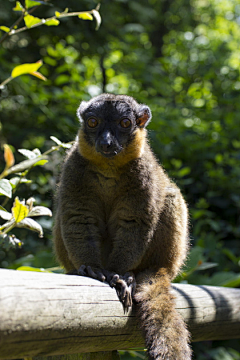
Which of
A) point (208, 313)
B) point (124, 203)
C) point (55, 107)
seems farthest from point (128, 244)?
point (55, 107)

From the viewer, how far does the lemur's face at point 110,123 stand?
336 centimetres

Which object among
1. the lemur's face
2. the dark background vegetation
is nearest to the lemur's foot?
the lemur's face

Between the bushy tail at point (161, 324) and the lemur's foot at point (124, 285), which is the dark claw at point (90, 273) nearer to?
the lemur's foot at point (124, 285)

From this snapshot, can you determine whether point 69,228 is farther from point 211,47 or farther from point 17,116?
point 211,47

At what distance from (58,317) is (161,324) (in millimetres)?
864

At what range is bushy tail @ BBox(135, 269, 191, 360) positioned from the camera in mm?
2375

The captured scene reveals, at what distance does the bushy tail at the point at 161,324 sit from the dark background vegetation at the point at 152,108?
4.92 feet

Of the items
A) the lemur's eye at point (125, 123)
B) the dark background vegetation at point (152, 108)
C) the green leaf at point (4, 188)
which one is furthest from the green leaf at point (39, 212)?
the dark background vegetation at point (152, 108)

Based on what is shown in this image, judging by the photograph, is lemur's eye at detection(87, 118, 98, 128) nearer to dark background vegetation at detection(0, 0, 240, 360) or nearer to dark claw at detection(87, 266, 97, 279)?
dark claw at detection(87, 266, 97, 279)

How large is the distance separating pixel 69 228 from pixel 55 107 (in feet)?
10.4

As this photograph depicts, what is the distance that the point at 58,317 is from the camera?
195 cm

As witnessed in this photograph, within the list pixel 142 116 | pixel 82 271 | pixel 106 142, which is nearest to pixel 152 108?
pixel 142 116

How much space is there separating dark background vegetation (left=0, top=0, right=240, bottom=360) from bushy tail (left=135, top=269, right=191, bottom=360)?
1499 millimetres

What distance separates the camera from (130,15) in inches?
293
